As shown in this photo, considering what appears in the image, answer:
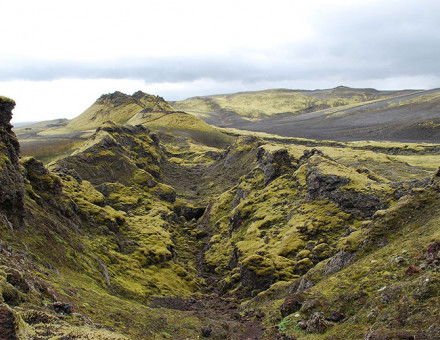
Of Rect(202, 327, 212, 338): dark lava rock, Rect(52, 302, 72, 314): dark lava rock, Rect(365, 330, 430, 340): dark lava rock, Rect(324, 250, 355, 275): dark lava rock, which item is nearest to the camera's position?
Rect(365, 330, 430, 340): dark lava rock

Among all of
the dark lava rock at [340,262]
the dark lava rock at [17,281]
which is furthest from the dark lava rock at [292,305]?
the dark lava rock at [17,281]

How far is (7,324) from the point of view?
1288 centimetres

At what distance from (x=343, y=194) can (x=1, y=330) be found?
50.3 m

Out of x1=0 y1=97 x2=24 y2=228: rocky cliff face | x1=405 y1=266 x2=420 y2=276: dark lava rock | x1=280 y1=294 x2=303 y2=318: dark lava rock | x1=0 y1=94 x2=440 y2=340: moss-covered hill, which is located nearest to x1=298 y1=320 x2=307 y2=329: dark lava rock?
x1=0 y1=94 x2=440 y2=340: moss-covered hill

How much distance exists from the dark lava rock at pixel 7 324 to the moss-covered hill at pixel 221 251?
0.07 metres

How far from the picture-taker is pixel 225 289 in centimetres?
5062

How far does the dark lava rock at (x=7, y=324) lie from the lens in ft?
41.5

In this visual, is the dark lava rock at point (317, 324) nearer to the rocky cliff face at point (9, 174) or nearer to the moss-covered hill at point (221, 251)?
the moss-covered hill at point (221, 251)

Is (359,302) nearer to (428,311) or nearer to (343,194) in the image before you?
(428,311)

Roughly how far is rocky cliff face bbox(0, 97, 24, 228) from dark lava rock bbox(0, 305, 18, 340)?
1814 centimetres

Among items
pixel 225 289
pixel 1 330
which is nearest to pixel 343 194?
pixel 225 289

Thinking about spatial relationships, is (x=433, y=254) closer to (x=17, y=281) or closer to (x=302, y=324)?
(x=302, y=324)

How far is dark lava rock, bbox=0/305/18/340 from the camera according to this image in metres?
12.7

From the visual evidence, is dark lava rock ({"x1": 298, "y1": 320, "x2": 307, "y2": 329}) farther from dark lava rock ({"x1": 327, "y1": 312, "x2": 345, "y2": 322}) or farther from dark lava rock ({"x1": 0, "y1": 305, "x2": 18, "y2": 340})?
dark lava rock ({"x1": 0, "y1": 305, "x2": 18, "y2": 340})
